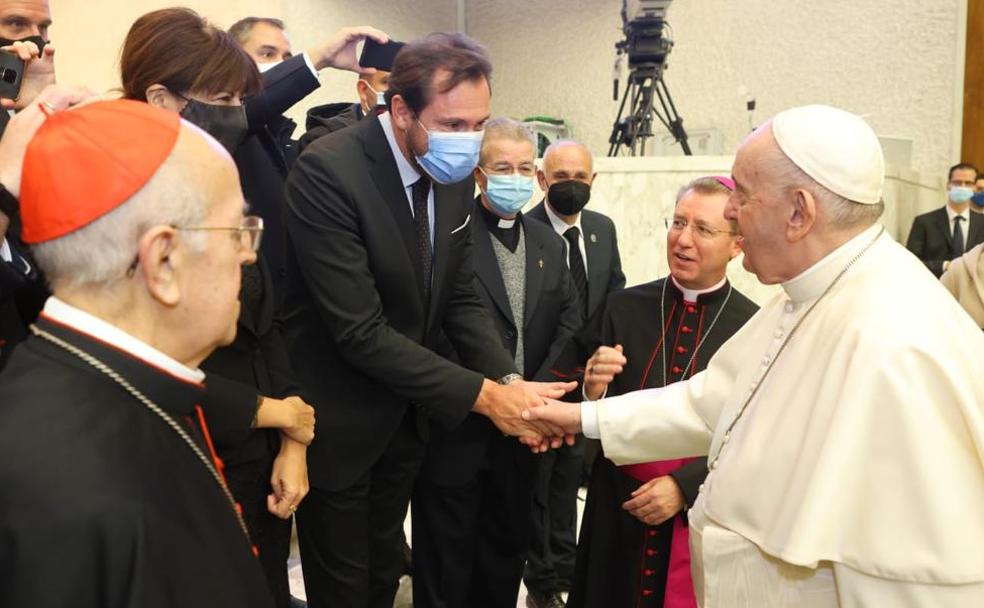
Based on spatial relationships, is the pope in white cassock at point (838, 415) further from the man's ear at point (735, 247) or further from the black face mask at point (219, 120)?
the black face mask at point (219, 120)

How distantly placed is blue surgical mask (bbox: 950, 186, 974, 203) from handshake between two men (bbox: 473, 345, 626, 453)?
287 inches

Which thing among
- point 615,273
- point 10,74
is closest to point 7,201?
point 10,74

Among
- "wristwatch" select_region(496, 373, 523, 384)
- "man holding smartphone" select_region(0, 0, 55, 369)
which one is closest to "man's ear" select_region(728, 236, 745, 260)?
"wristwatch" select_region(496, 373, 523, 384)

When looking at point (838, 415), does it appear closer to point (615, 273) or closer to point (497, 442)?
point (497, 442)

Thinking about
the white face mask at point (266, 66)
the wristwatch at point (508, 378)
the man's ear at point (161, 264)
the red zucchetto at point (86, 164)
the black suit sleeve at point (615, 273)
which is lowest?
the black suit sleeve at point (615, 273)

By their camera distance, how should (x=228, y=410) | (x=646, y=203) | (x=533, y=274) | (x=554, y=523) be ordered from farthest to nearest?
(x=646, y=203) < (x=554, y=523) < (x=533, y=274) < (x=228, y=410)

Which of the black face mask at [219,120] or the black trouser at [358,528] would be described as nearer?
the black face mask at [219,120]

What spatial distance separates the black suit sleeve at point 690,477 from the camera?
8.66 ft

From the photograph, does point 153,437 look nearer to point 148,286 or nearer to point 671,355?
point 148,286

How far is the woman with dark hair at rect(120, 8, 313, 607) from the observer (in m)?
2.21

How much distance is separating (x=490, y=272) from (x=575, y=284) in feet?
3.15

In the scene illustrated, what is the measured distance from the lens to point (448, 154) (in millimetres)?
2578

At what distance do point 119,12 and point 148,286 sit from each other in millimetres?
7804

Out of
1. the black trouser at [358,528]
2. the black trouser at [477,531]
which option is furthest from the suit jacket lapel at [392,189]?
the black trouser at [477,531]
